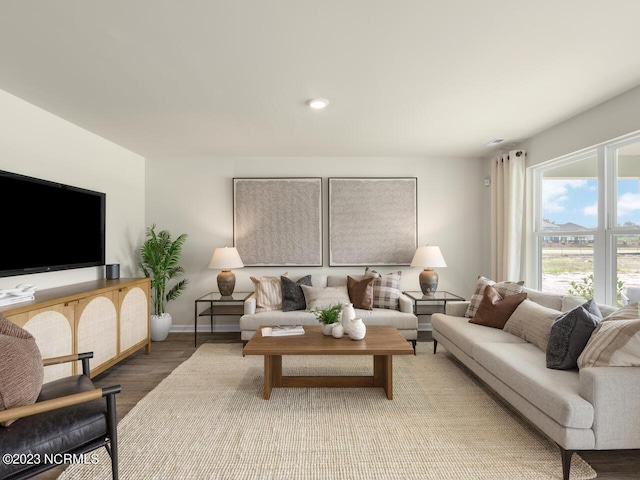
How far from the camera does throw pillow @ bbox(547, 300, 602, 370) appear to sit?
2.13m

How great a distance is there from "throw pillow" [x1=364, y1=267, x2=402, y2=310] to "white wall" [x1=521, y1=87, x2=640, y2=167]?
2096mm

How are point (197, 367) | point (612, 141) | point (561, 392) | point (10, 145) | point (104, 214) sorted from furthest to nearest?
point (104, 214) → point (197, 367) → point (612, 141) → point (10, 145) → point (561, 392)

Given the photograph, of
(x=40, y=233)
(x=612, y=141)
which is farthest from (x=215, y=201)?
(x=612, y=141)

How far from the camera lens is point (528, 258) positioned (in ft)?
13.0

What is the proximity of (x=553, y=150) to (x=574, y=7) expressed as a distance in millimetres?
2210

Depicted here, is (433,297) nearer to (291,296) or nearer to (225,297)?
(291,296)

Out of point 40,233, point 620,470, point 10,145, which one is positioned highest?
point 10,145

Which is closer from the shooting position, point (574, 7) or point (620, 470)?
point (574, 7)

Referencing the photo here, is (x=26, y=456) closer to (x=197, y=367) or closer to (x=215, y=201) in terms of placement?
(x=197, y=367)

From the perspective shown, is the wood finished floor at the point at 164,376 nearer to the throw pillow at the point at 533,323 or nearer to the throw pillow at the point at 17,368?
the throw pillow at the point at 533,323

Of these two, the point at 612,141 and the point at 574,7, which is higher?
the point at 574,7

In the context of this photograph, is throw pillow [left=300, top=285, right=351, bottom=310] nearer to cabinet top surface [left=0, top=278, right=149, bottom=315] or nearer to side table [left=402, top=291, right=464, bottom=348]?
side table [left=402, top=291, right=464, bottom=348]

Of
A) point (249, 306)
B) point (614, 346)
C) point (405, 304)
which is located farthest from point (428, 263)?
point (614, 346)

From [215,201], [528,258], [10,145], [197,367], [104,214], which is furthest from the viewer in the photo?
[215,201]
